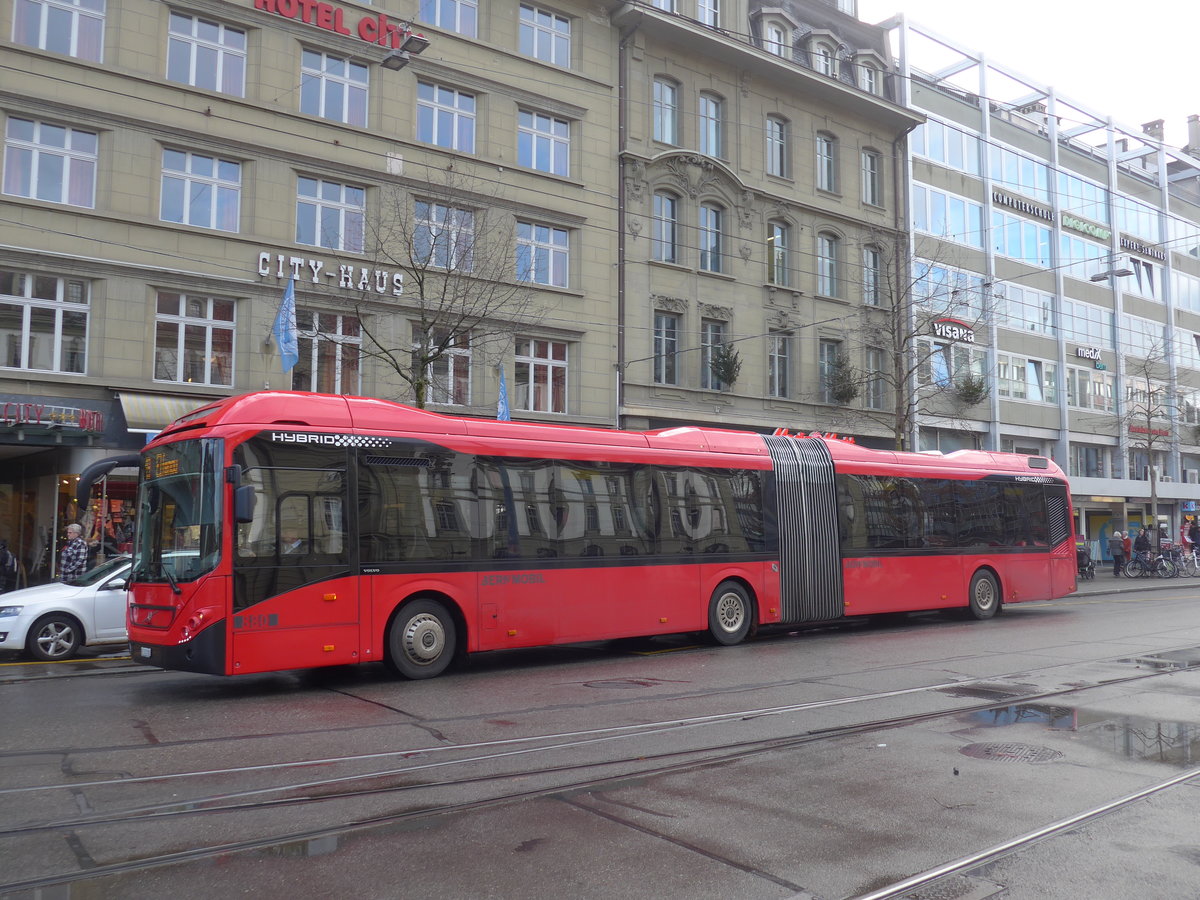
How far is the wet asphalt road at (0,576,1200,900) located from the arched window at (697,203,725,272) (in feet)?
62.6

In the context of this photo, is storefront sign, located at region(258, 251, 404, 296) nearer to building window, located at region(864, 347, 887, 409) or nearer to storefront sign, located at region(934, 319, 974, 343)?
building window, located at region(864, 347, 887, 409)

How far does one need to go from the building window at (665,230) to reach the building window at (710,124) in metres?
2.23

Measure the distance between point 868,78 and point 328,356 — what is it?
73.7 feet

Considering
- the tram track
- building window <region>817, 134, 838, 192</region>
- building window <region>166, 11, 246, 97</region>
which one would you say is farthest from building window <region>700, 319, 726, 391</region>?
the tram track

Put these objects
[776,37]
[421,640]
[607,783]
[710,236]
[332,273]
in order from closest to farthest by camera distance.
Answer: [607,783], [421,640], [332,273], [710,236], [776,37]

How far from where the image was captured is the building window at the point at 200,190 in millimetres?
20688

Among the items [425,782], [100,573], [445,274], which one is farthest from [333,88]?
[425,782]

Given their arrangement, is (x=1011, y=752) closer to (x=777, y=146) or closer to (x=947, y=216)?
(x=777, y=146)

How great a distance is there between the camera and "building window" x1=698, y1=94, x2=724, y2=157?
2947cm

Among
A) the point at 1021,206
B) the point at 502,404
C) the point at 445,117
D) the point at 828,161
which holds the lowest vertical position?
the point at 502,404

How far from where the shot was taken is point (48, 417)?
18.5 metres

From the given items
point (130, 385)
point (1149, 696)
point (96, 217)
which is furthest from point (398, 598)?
point (96, 217)

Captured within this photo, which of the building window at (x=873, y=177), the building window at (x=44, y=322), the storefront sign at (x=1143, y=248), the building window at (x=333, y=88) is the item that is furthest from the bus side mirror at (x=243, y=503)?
the storefront sign at (x=1143, y=248)

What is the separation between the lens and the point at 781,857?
199 inches
